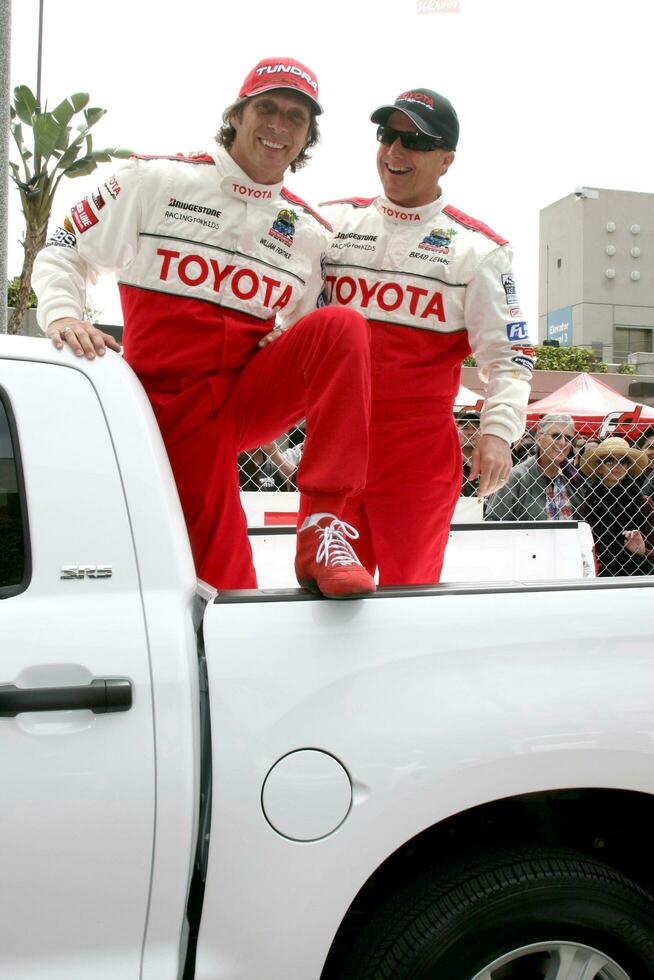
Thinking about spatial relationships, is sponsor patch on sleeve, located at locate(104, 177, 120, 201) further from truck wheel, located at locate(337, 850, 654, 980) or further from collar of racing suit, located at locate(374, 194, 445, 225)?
truck wheel, located at locate(337, 850, 654, 980)

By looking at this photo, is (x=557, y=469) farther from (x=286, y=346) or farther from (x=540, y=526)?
(x=286, y=346)

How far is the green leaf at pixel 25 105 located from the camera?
8.48 m

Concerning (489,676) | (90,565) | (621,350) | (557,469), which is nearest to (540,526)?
(557,469)

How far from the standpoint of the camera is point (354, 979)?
1514 millimetres

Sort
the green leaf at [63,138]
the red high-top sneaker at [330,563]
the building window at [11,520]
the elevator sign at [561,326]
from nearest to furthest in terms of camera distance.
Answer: the building window at [11,520], the red high-top sneaker at [330,563], the green leaf at [63,138], the elevator sign at [561,326]

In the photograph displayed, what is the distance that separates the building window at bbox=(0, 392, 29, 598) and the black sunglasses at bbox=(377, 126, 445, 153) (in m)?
1.79

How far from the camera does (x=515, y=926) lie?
1.55 metres

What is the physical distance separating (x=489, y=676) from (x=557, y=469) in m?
4.11

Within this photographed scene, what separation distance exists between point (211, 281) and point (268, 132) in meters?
0.47

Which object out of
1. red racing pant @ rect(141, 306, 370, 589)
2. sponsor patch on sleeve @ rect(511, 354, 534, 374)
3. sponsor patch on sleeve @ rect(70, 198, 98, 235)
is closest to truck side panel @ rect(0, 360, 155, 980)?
red racing pant @ rect(141, 306, 370, 589)

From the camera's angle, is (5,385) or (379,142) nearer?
(5,385)

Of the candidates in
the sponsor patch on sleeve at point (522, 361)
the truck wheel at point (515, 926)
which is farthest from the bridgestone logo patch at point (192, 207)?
the truck wheel at point (515, 926)

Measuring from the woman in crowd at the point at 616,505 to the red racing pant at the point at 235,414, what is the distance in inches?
131

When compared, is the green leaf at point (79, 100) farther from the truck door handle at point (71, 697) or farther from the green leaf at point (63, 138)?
the truck door handle at point (71, 697)
